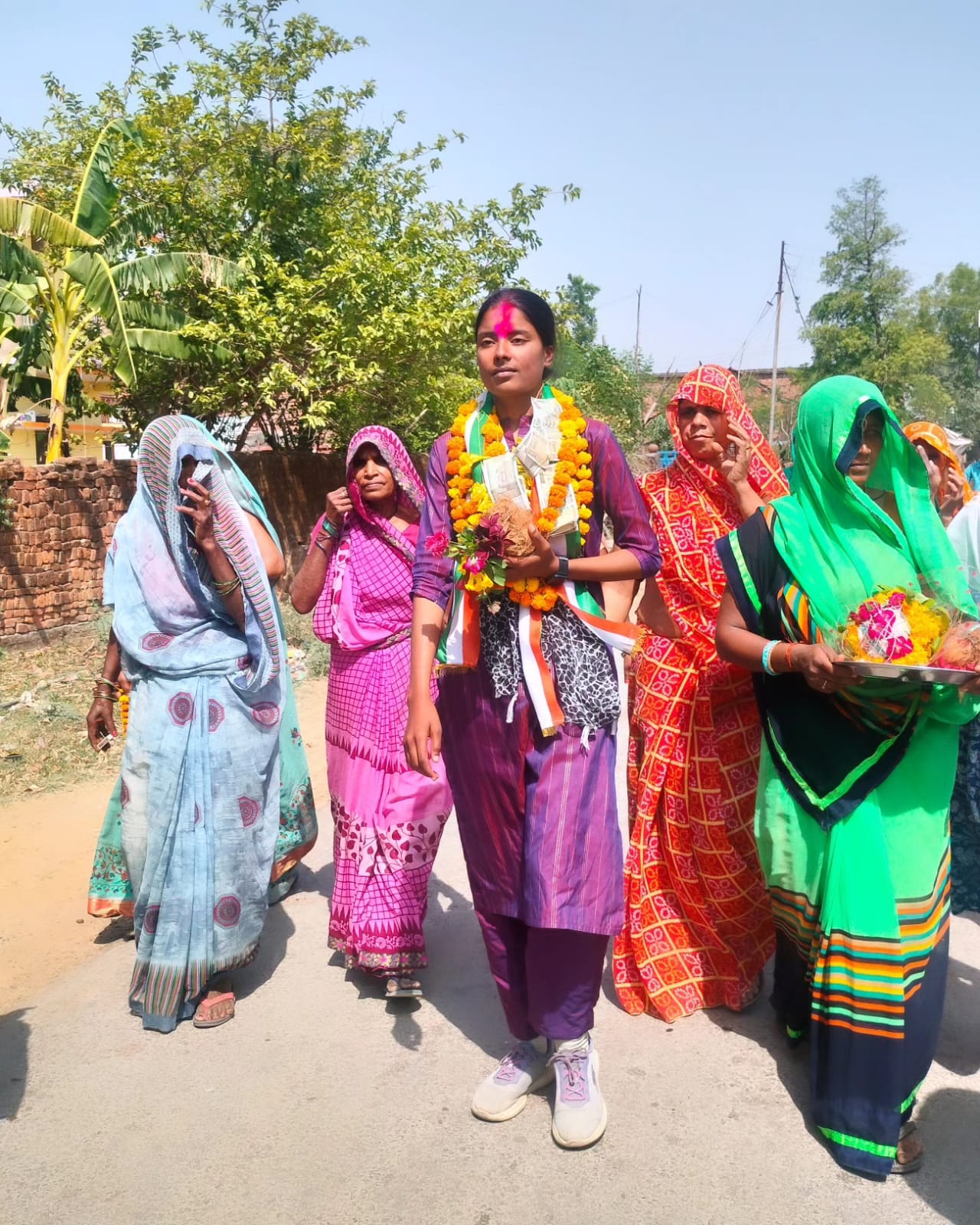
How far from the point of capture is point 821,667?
2635mm

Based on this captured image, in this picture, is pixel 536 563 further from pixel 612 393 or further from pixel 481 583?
pixel 612 393

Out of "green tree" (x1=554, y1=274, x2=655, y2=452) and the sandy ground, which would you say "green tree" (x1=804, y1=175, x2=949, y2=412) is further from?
the sandy ground

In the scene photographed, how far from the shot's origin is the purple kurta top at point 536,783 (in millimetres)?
2838

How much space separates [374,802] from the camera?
397cm

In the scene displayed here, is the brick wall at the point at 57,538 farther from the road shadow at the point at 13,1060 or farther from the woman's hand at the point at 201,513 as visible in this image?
the woman's hand at the point at 201,513

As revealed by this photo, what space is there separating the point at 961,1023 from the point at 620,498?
6.99 feet

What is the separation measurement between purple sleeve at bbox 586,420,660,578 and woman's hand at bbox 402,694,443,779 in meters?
0.65

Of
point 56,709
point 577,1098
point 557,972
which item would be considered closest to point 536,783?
point 557,972

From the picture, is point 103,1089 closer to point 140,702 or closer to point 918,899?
Answer: point 140,702

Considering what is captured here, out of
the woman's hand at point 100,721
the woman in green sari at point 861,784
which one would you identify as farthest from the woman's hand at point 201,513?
the woman in green sari at point 861,784

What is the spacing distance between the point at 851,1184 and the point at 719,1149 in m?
0.34

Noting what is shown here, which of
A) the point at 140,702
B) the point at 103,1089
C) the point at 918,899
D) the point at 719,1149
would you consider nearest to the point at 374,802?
the point at 140,702

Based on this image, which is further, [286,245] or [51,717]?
[286,245]

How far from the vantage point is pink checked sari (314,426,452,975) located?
12.7 ft
